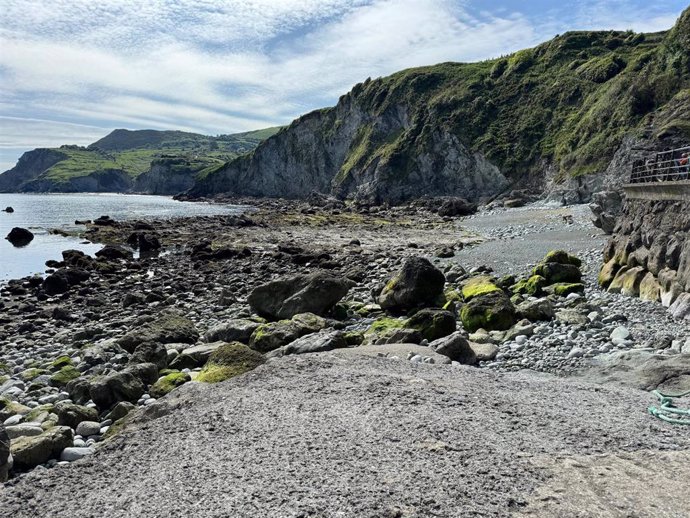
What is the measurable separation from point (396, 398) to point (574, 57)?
102812 mm

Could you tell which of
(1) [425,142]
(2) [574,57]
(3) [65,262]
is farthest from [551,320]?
(2) [574,57]

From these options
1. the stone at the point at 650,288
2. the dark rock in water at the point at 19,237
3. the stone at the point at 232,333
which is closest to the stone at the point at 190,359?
the stone at the point at 232,333

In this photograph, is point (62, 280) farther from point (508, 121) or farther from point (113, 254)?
point (508, 121)

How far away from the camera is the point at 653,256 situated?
17547 millimetres

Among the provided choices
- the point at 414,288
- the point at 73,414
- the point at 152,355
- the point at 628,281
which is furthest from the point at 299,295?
the point at 628,281

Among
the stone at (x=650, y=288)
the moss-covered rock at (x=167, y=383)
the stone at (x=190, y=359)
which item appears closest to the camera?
the moss-covered rock at (x=167, y=383)

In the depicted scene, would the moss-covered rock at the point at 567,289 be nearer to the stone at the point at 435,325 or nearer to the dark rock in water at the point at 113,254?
the stone at the point at 435,325

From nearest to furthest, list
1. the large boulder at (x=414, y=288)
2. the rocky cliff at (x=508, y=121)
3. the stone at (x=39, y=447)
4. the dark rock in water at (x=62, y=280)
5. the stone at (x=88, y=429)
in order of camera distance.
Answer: the stone at (x=39, y=447) → the stone at (x=88, y=429) → the large boulder at (x=414, y=288) → the dark rock in water at (x=62, y=280) → the rocky cliff at (x=508, y=121)

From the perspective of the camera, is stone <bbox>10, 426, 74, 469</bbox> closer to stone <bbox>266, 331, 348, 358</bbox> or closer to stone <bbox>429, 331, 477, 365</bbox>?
stone <bbox>266, 331, 348, 358</bbox>

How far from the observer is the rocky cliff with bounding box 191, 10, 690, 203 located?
218 feet

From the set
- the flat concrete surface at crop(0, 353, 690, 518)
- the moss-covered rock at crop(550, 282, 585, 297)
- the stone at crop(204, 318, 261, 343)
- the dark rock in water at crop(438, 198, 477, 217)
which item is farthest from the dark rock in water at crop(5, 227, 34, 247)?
the moss-covered rock at crop(550, 282, 585, 297)

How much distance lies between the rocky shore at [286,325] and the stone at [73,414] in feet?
0.12

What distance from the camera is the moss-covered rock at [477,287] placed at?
1919cm

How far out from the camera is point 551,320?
15812 mm
